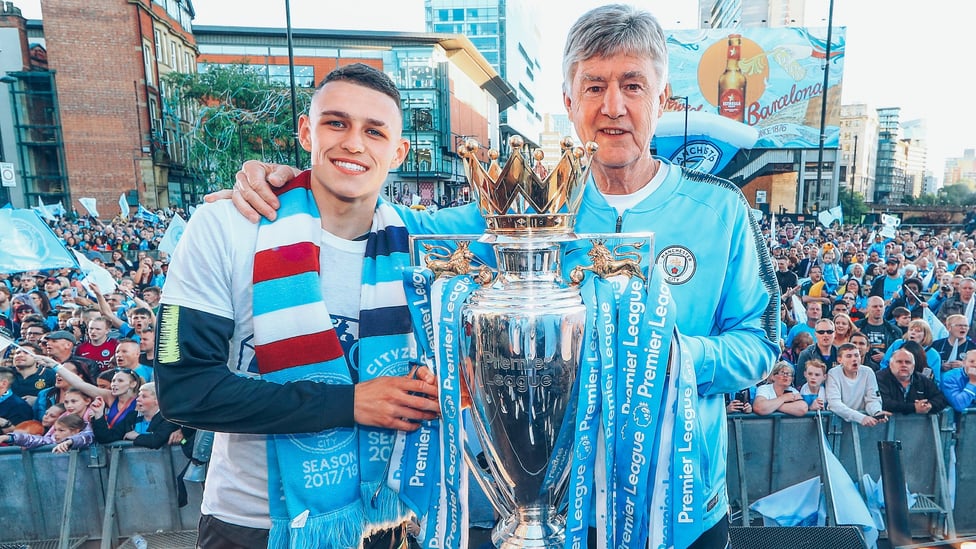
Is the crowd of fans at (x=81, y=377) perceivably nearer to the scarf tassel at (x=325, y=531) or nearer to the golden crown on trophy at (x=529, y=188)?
the scarf tassel at (x=325, y=531)

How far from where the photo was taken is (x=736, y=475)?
4.48 metres

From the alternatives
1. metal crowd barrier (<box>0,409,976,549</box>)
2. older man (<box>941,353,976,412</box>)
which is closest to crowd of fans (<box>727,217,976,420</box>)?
older man (<box>941,353,976,412</box>)

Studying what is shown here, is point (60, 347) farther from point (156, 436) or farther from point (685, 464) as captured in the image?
point (685, 464)

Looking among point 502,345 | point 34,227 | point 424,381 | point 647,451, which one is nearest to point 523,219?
point 502,345

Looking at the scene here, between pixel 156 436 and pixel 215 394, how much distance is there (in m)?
3.43

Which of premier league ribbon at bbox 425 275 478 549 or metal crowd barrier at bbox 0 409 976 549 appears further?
metal crowd barrier at bbox 0 409 976 549

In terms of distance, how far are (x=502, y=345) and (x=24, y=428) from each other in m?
5.09

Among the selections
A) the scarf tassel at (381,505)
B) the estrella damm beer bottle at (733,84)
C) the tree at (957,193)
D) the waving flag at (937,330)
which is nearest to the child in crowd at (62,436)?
the scarf tassel at (381,505)

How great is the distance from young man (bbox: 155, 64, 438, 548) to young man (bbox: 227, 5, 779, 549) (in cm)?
18

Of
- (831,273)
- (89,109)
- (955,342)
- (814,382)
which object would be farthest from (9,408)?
(89,109)

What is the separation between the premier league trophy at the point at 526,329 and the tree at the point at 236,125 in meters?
28.2

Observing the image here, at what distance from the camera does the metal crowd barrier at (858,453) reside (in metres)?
4.46

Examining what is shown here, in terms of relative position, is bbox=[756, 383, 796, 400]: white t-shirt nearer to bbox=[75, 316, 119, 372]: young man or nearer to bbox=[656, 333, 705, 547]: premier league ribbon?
bbox=[656, 333, 705, 547]: premier league ribbon

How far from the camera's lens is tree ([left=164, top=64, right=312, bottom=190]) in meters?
28.1
